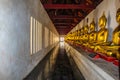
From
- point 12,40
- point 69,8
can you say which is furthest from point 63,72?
point 69,8

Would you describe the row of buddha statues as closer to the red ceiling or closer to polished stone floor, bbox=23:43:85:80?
polished stone floor, bbox=23:43:85:80

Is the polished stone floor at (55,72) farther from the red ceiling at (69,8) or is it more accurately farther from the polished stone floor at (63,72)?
the red ceiling at (69,8)

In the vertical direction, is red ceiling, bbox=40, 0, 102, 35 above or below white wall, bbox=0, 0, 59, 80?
above

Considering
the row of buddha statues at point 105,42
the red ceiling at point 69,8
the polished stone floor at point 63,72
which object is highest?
the red ceiling at point 69,8

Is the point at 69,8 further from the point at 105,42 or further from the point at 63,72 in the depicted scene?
the point at 105,42

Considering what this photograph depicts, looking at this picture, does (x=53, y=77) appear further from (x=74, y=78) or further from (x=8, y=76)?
(x=8, y=76)

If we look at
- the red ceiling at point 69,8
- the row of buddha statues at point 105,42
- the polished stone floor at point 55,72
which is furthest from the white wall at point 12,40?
the red ceiling at point 69,8

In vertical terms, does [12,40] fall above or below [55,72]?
above

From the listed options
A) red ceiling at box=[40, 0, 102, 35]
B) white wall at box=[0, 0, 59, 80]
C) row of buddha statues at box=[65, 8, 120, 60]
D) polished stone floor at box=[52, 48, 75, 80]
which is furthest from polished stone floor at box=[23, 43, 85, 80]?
red ceiling at box=[40, 0, 102, 35]

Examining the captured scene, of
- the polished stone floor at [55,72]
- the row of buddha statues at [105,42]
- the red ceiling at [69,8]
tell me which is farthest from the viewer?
the red ceiling at [69,8]

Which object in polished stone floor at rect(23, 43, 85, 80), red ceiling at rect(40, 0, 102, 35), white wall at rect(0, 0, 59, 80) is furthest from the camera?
red ceiling at rect(40, 0, 102, 35)

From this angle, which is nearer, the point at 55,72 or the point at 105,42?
the point at 105,42

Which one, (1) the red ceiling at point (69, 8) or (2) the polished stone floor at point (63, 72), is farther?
(1) the red ceiling at point (69, 8)

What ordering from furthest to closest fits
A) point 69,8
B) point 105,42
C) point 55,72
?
point 69,8
point 55,72
point 105,42
